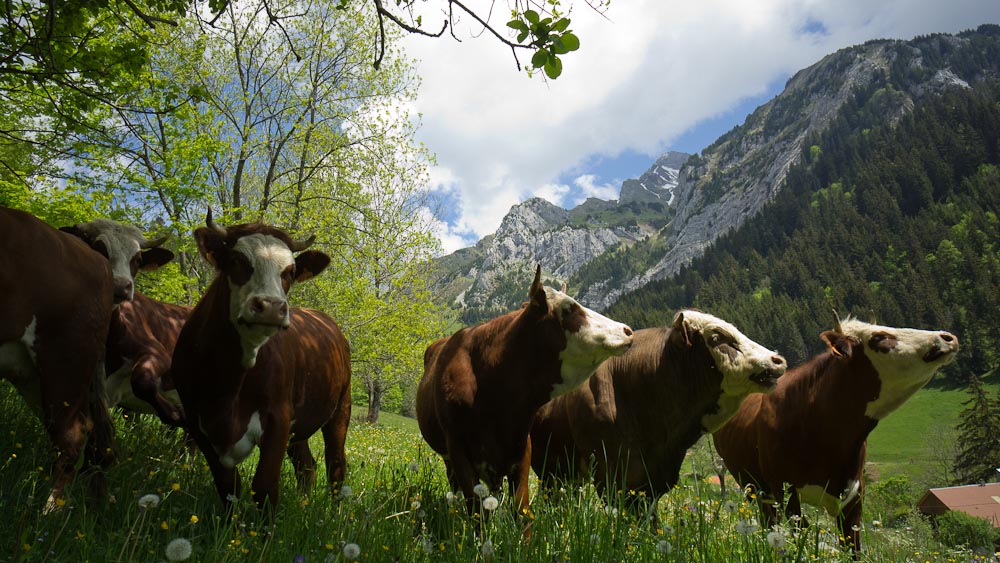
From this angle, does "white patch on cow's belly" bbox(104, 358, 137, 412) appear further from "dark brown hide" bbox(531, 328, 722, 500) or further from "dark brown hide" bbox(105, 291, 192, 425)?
"dark brown hide" bbox(531, 328, 722, 500)

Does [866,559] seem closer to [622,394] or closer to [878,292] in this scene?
[622,394]

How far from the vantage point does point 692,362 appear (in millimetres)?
6023

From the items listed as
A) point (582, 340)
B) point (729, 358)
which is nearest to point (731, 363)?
point (729, 358)

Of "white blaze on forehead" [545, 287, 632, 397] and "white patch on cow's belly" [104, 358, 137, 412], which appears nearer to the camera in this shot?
"white blaze on forehead" [545, 287, 632, 397]

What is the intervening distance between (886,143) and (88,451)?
8880 inches

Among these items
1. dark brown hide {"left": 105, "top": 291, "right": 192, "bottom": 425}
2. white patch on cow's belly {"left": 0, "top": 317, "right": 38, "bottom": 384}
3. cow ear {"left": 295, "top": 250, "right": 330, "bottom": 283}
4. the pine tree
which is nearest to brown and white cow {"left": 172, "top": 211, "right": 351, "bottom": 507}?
cow ear {"left": 295, "top": 250, "right": 330, "bottom": 283}

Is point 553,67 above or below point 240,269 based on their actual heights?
above

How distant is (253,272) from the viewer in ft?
13.1

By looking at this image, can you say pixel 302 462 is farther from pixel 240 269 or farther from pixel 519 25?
pixel 519 25

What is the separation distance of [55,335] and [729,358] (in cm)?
554

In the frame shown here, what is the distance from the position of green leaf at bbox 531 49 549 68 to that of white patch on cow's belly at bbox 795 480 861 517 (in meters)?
5.87

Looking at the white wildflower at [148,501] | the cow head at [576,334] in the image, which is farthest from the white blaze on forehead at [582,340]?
the white wildflower at [148,501]

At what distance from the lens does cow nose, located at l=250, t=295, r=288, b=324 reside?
364cm

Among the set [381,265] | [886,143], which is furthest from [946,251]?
[381,265]
